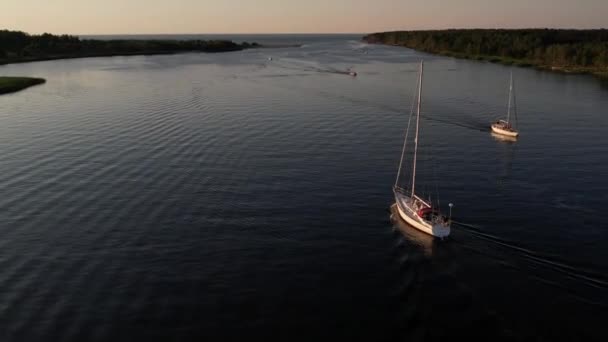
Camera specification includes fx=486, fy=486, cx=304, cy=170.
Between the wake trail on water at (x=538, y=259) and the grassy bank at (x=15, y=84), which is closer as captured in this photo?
the wake trail on water at (x=538, y=259)

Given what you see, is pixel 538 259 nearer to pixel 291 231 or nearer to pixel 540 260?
Answer: pixel 540 260

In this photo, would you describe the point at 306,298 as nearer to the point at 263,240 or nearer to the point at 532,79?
the point at 263,240

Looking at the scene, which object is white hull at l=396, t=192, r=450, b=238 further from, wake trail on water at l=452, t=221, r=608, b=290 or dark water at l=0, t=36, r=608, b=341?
wake trail on water at l=452, t=221, r=608, b=290

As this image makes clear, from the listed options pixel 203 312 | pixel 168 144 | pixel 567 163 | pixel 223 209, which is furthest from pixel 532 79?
pixel 203 312

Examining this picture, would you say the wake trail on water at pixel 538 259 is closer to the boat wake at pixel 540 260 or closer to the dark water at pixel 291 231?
the boat wake at pixel 540 260

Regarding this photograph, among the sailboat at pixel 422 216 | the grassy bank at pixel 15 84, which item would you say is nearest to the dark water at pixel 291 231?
the sailboat at pixel 422 216

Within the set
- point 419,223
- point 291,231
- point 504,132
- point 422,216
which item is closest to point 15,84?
point 291,231

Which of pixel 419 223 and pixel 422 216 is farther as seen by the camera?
pixel 419 223
